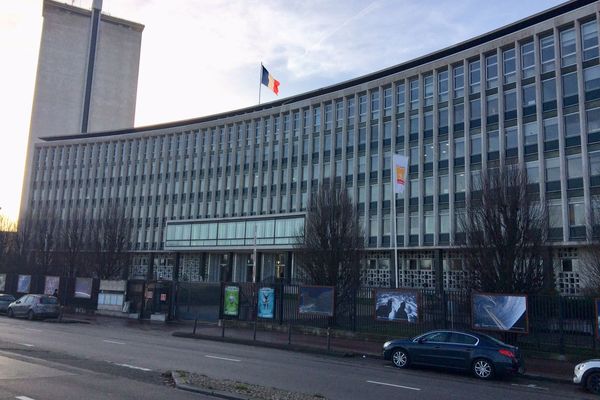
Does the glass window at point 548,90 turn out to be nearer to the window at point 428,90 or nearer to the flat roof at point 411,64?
the flat roof at point 411,64

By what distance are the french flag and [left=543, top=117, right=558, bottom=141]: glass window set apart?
3153 centimetres

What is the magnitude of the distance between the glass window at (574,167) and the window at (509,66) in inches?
358

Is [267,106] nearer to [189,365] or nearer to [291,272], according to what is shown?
[291,272]

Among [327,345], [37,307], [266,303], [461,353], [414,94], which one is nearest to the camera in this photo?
[461,353]

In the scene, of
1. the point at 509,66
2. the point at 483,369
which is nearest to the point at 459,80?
the point at 509,66

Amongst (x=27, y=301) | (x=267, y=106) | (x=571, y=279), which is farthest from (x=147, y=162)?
(x=571, y=279)

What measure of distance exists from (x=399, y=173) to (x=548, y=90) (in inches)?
755

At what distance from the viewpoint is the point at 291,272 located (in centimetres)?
5966

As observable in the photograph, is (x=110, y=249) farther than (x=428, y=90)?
No

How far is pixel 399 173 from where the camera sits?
3372cm

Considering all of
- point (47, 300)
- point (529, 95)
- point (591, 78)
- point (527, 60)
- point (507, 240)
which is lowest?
point (47, 300)

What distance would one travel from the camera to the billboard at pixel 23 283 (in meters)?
44.3

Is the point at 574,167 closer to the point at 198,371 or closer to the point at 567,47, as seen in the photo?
the point at 567,47

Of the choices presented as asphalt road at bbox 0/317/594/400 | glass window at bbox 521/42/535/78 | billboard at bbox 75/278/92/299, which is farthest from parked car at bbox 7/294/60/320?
glass window at bbox 521/42/535/78
